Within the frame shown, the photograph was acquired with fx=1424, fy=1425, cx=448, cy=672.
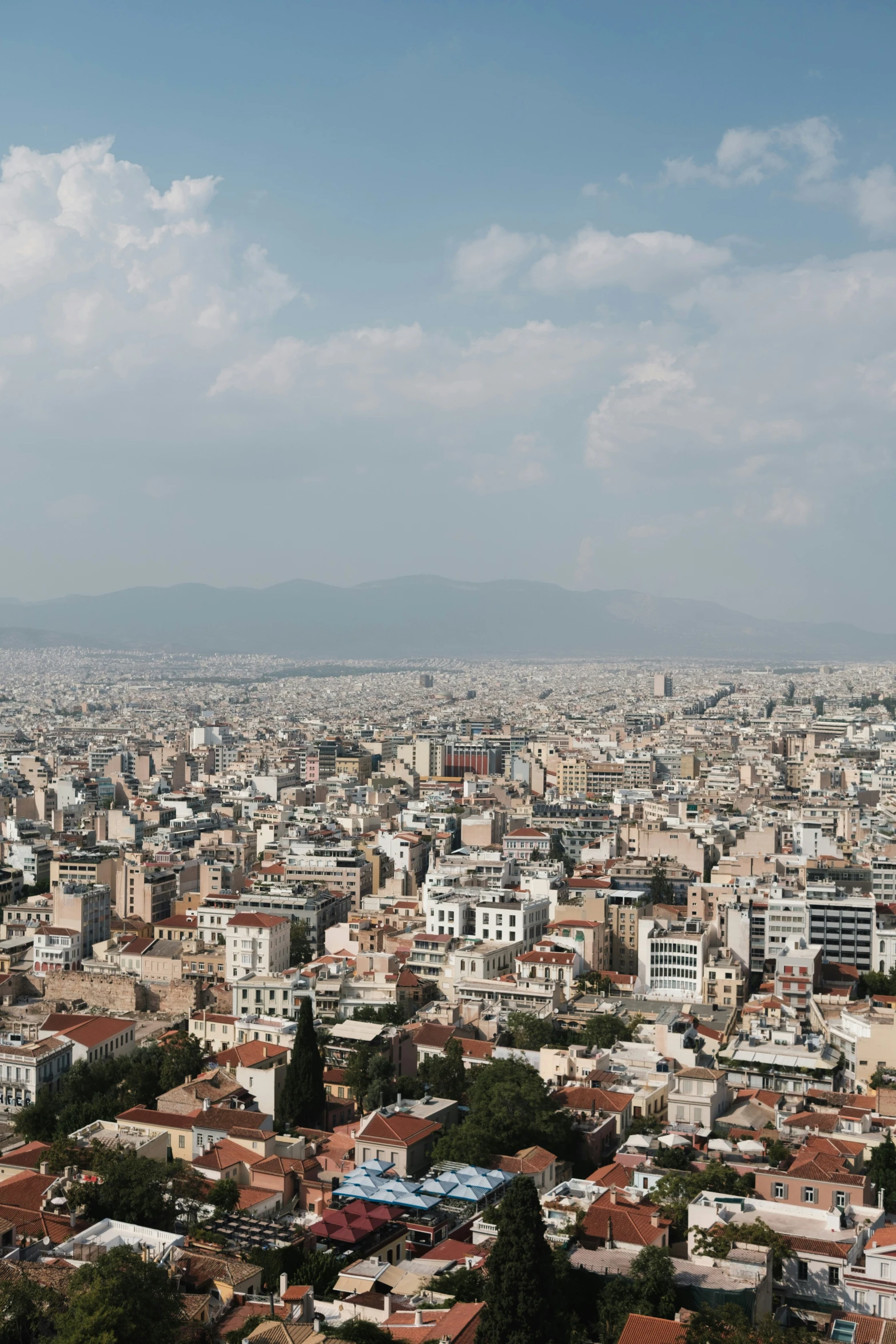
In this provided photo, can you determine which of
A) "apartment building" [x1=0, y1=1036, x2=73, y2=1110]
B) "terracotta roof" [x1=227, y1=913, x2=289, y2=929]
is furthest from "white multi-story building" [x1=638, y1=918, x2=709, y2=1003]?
"apartment building" [x1=0, y1=1036, x2=73, y2=1110]

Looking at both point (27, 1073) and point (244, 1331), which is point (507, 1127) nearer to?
point (244, 1331)

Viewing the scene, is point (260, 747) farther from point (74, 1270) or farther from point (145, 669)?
point (145, 669)

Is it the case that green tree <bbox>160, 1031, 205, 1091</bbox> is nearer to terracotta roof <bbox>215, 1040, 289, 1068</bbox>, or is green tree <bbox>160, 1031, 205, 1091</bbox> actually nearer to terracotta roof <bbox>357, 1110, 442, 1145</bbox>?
terracotta roof <bbox>215, 1040, 289, 1068</bbox>

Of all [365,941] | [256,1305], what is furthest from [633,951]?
[256,1305]

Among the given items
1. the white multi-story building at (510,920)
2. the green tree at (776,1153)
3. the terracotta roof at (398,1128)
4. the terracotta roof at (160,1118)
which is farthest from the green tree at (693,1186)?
the white multi-story building at (510,920)

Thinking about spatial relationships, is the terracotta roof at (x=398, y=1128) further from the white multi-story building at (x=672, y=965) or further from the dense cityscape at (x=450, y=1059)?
the white multi-story building at (x=672, y=965)

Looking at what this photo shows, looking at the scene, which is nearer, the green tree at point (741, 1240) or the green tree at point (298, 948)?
the green tree at point (741, 1240)
